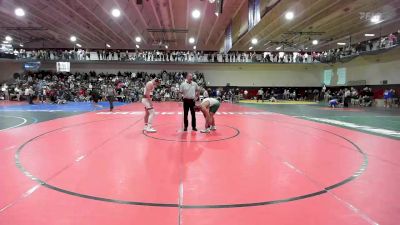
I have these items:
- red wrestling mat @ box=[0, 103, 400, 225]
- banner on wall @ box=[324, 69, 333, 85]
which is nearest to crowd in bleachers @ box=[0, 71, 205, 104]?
banner on wall @ box=[324, 69, 333, 85]

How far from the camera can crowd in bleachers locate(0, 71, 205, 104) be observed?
27.0 meters

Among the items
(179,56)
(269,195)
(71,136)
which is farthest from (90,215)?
(179,56)

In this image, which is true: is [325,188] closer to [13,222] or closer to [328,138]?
[13,222]

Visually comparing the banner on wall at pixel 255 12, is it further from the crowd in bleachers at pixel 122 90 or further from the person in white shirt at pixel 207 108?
the crowd in bleachers at pixel 122 90

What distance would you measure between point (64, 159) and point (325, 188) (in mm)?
4200

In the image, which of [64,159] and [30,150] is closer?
[64,159]

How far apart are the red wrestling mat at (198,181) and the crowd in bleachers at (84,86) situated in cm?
2129

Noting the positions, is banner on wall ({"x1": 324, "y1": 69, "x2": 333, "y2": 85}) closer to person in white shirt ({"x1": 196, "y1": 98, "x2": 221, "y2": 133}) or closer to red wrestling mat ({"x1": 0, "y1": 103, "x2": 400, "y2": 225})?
red wrestling mat ({"x1": 0, "y1": 103, "x2": 400, "y2": 225})

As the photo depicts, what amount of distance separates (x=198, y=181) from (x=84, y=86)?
2891cm

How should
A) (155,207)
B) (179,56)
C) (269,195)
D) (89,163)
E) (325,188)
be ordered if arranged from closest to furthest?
(155,207), (269,195), (325,188), (89,163), (179,56)

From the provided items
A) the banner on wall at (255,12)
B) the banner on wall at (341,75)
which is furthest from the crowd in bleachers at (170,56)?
the banner on wall at (255,12)

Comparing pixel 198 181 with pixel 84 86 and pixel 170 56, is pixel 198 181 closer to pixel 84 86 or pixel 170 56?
pixel 84 86

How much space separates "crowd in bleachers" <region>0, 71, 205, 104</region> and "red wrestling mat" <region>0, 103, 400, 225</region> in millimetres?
21286

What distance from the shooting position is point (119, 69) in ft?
111
